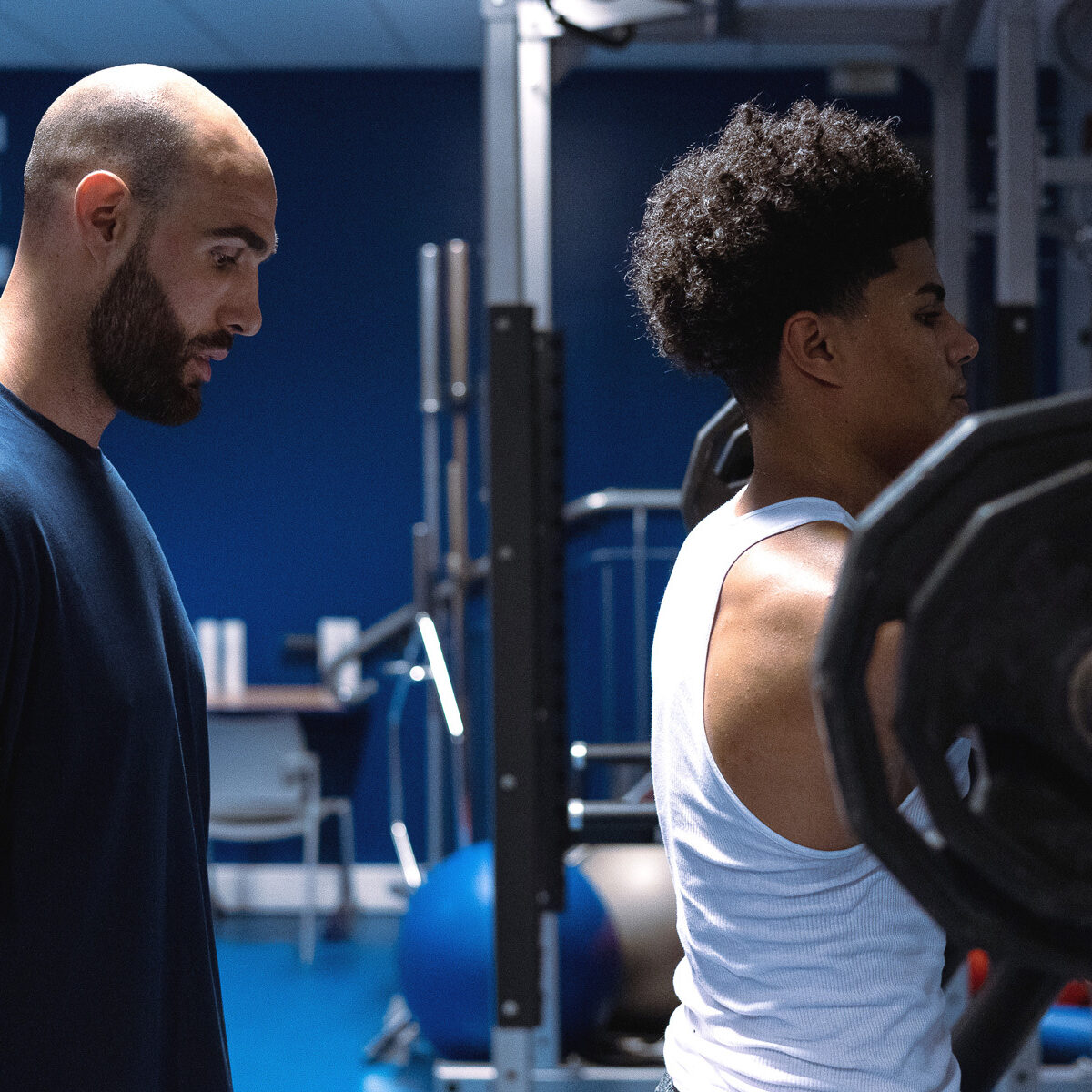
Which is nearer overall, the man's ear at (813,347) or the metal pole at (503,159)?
the man's ear at (813,347)

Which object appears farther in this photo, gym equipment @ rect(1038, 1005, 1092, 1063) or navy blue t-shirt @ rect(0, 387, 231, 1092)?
gym equipment @ rect(1038, 1005, 1092, 1063)

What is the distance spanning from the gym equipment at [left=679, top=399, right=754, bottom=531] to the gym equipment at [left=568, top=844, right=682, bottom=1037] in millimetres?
1676

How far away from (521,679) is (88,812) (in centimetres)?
120

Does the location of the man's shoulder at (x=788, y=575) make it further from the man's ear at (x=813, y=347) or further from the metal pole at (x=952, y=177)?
the metal pole at (x=952, y=177)

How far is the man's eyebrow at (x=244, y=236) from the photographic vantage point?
1074 millimetres

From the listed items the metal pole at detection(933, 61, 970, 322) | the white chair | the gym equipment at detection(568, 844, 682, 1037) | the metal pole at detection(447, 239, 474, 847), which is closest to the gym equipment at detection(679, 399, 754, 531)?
the metal pole at detection(933, 61, 970, 322)

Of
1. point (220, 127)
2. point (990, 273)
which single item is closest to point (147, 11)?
point (990, 273)

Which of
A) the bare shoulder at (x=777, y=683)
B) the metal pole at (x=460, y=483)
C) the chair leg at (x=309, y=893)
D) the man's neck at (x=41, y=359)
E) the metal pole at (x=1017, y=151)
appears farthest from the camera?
the chair leg at (x=309, y=893)

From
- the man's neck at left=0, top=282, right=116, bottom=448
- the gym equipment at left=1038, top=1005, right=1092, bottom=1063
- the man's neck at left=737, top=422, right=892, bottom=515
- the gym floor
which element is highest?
the man's neck at left=0, top=282, right=116, bottom=448

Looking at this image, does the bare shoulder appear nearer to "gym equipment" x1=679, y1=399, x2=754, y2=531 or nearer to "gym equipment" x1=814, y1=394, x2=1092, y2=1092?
"gym equipment" x1=814, y1=394, x2=1092, y2=1092

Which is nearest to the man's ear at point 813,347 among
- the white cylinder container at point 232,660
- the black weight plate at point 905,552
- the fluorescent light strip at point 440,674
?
the black weight plate at point 905,552

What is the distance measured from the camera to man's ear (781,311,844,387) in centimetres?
87

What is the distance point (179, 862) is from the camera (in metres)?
1.06

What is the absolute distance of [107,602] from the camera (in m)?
1.02
